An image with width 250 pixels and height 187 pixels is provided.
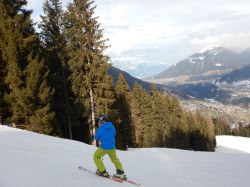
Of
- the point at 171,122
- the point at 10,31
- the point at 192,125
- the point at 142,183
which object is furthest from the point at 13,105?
the point at 192,125

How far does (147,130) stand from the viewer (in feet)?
241

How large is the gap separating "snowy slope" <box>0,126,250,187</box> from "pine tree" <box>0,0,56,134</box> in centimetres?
702

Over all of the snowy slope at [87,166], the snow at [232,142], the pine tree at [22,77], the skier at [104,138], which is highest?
the pine tree at [22,77]

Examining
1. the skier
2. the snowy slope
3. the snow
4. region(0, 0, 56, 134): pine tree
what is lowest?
the snow

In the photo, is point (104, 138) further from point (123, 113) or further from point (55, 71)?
point (123, 113)

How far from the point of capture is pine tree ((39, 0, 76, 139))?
4259 centimetres

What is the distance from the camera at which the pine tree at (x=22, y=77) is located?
31594 mm

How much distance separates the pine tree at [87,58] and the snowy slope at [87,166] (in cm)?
1562

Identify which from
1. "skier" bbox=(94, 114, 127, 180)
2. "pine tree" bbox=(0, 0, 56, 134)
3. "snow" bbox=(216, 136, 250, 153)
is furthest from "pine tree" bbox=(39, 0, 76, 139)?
"snow" bbox=(216, 136, 250, 153)

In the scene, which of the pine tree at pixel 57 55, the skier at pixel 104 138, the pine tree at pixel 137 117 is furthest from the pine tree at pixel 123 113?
the skier at pixel 104 138

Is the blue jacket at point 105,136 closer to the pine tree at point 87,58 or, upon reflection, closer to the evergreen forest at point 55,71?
the evergreen forest at point 55,71

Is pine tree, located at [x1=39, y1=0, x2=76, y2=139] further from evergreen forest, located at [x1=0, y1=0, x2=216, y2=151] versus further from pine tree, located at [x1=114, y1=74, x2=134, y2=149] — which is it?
pine tree, located at [x1=114, y1=74, x2=134, y2=149]

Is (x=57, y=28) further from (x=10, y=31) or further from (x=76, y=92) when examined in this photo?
(x=10, y=31)

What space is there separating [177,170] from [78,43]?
2363 cm
